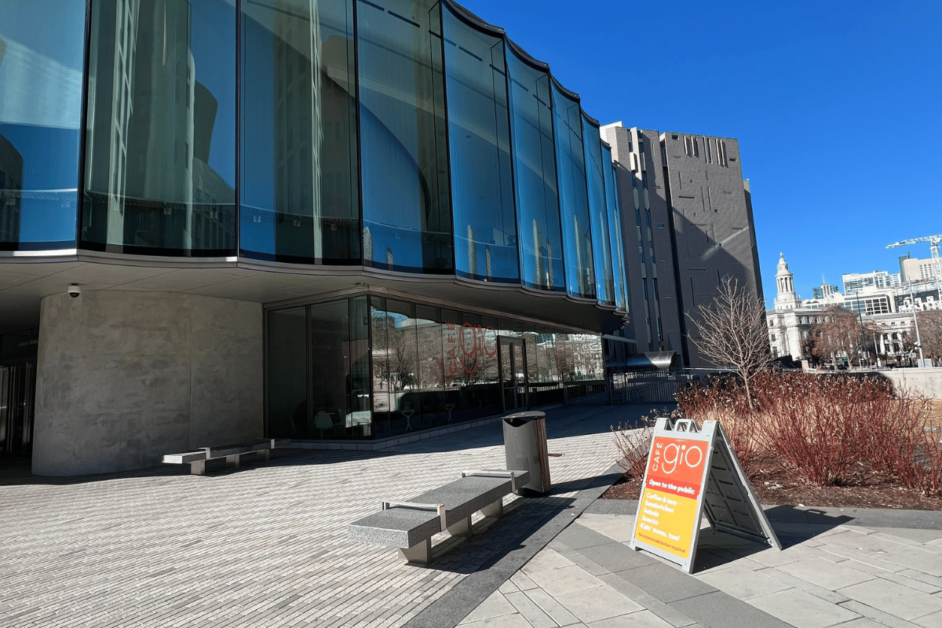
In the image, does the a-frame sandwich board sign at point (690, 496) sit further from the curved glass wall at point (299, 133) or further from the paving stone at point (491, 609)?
the curved glass wall at point (299, 133)

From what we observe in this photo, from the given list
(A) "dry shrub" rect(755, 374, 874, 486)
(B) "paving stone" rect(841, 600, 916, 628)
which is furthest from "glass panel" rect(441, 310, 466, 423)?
(B) "paving stone" rect(841, 600, 916, 628)

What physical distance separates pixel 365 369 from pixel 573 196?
10336 millimetres

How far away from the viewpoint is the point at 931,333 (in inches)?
2709

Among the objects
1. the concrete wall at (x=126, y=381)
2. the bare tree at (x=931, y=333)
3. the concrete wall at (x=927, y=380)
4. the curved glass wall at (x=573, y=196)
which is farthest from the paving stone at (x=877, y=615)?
the bare tree at (x=931, y=333)

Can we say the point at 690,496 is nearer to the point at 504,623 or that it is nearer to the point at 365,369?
the point at 504,623

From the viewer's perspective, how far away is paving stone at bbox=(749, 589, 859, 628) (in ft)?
11.8

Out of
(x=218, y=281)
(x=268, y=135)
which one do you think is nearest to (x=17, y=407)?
(x=218, y=281)

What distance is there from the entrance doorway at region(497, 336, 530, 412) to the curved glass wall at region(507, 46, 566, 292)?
4.10 meters

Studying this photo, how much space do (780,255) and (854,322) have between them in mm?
121755

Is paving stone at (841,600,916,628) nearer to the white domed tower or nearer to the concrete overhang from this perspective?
the concrete overhang

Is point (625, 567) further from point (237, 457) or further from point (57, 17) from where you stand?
point (57, 17)

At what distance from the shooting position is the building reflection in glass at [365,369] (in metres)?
13.9

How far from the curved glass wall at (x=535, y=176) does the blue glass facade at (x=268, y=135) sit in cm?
18

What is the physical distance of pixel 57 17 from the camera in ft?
32.9
